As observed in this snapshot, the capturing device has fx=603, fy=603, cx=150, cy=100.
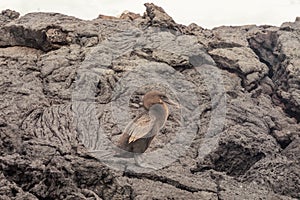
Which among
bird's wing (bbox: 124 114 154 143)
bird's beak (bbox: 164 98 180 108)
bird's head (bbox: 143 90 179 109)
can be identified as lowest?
bird's wing (bbox: 124 114 154 143)

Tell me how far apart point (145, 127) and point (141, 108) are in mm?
2627

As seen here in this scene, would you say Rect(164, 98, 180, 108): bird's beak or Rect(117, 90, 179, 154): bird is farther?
Rect(164, 98, 180, 108): bird's beak

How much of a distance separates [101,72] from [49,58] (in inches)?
68.0

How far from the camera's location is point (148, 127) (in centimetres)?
1388

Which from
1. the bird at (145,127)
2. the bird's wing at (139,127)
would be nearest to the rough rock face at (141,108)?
the bird at (145,127)

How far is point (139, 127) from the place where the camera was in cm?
1381

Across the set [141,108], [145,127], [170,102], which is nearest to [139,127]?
[145,127]

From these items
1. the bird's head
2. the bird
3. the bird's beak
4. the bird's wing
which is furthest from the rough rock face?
the bird's head

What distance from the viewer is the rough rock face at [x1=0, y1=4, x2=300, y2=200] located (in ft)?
40.4

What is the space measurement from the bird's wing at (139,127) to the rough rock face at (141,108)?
2.62 ft

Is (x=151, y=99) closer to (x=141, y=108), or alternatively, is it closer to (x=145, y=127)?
(x=145, y=127)

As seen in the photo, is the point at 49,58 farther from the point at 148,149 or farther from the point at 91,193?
the point at 91,193

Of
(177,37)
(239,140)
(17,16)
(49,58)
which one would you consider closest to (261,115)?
(239,140)

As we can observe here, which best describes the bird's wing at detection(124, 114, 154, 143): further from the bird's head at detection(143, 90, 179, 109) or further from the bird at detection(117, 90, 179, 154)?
the bird's head at detection(143, 90, 179, 109)
